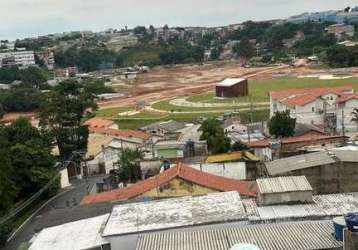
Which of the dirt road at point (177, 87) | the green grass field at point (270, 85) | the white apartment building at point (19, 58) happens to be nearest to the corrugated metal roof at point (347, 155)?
the green grass field at point (270, 85)

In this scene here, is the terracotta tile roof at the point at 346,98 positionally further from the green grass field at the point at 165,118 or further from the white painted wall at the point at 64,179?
the white painted wall at the point at 64,179

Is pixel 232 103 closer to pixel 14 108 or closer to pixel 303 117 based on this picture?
pixel 303 117

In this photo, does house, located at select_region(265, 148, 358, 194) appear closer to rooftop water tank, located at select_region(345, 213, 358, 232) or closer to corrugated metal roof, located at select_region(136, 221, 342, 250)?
corrugated metal roof, located at select_region(136, 221, 342, 250)

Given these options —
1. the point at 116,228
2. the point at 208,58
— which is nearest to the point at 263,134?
the point at 116,228

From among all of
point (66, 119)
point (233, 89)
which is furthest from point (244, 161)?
point (233, 89)

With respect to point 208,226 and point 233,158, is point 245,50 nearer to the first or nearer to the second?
point 233,158
